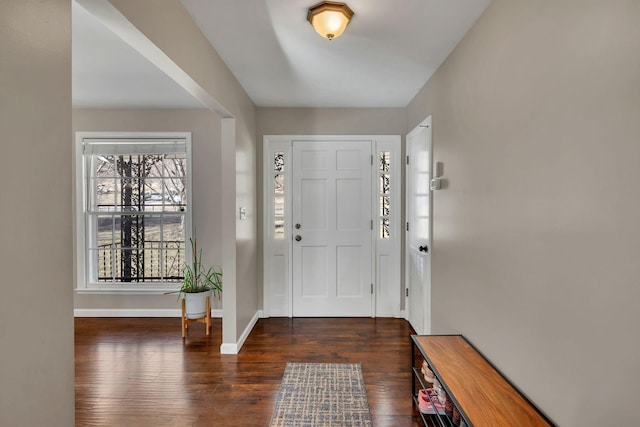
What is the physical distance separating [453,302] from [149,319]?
3.35 meters

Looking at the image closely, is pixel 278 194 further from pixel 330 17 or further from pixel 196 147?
pixel 330 17

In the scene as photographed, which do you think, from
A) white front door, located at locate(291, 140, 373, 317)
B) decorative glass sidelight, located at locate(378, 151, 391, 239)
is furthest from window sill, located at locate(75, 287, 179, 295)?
decorative glass sidelight, located at locate(378, 151, 391, 239)

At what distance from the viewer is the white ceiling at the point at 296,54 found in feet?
6.56

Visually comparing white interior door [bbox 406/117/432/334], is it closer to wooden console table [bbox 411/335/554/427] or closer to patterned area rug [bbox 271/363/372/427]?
patterned area rug [bbox 271/363/372/427]

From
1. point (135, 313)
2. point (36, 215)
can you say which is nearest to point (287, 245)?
point (135, 313)

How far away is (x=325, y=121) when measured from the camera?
4.00 meters

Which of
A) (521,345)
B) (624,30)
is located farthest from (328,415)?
(624,30)

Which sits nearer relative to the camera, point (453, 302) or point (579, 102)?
point (579, 102)

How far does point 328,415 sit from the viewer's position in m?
2.20

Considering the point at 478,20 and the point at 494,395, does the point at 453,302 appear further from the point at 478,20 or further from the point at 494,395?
the point at 478,20

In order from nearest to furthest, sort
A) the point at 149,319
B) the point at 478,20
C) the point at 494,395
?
the point at 494,395, the point at 478,20, the point at 149,319

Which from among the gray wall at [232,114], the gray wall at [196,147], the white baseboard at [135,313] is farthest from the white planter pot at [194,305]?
the white baseboard at [135,313]

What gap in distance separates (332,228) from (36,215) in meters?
3.21

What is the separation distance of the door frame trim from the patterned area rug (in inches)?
49.1
